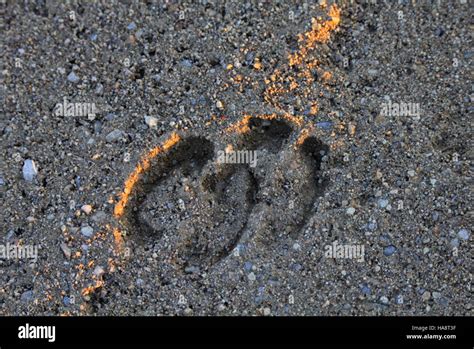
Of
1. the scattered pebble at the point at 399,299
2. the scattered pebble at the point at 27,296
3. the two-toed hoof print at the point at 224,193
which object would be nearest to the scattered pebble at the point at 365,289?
the scattered pebble at the point at 399,299

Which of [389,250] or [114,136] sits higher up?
[114,136]

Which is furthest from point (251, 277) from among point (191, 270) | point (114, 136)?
point (114, 136)

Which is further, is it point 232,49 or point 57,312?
point 232,49

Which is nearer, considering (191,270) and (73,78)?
(191,270)

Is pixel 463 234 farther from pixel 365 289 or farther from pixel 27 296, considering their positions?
pixel 27 296

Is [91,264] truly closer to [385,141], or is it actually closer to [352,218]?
[352,218]

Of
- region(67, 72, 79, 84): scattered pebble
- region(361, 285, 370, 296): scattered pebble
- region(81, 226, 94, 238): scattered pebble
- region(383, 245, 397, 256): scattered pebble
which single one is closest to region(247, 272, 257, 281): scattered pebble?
region(361, 285, 370, 296): scattered pebble

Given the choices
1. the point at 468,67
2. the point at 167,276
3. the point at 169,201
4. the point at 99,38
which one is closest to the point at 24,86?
the point at 99,38
